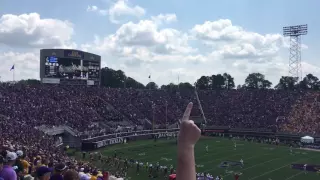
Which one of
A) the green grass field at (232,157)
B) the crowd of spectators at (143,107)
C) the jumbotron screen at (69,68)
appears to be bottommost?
the green grass field at (232,157)

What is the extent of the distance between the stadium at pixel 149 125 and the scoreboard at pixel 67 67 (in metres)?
0.14

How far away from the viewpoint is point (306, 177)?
31.9m

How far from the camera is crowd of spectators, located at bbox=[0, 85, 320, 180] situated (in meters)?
44.8

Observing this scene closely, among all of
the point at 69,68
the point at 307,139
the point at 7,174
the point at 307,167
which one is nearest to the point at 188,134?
the point at 7,174

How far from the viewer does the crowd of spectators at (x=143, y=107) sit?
4481 cm

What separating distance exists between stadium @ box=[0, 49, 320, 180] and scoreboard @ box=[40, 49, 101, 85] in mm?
138

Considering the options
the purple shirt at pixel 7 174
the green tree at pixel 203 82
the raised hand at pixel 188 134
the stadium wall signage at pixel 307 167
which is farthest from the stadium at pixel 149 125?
the green tree at pixel 203 82

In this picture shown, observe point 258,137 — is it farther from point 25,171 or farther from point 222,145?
point 25,171

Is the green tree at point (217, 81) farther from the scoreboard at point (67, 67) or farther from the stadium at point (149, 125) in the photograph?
the scoreboard at point (67, 67)

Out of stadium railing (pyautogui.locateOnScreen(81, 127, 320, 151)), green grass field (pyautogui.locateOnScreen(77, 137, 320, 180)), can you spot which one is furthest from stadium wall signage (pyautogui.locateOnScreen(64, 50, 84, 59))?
green grass field (pyautogui.locateOnScreen(77, 137, 320, 180))

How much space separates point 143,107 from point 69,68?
596 inches

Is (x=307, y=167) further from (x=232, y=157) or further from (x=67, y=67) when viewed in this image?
(x=67, y=67)

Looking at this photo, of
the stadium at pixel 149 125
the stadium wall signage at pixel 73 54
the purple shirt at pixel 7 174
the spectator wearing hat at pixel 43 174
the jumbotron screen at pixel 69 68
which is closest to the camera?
the spectator wearing hat at pixel 43 174

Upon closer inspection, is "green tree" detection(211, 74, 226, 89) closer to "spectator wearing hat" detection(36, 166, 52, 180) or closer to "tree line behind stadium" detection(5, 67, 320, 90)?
"tree line behind stadium" detection(5, 67, 320, 90)
